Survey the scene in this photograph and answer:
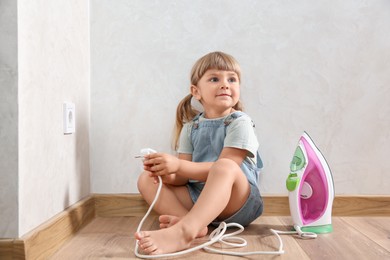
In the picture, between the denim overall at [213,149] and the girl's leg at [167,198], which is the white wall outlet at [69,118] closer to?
the girl's leg at [167,198]

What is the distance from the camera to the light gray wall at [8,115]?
0.93 metres

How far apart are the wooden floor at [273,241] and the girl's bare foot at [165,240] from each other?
37mm

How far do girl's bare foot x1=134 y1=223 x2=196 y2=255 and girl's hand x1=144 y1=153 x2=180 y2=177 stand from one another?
17cm

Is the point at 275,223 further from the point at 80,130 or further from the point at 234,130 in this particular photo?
the point at 80,130

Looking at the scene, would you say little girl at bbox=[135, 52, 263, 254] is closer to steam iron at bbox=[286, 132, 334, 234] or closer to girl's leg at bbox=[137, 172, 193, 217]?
girl's leg at bbox=[137, 172, 193, 217]

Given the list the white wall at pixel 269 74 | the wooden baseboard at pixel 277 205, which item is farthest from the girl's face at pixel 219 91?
the wooden baseboard at pixel 277 205

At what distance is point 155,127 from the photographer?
1.58 metres

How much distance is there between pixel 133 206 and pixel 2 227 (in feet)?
2.19

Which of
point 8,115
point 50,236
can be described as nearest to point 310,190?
point 50,236

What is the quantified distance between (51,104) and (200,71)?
0.50 meters

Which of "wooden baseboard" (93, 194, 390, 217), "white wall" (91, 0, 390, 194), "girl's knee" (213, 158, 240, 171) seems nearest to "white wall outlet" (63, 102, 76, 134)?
Answer: "white wall" (91, 0, 390, 194)

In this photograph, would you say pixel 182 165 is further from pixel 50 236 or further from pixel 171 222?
pixel 50 236

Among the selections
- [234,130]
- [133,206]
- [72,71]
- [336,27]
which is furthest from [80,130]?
[336,27]

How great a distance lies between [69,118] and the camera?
132cm
